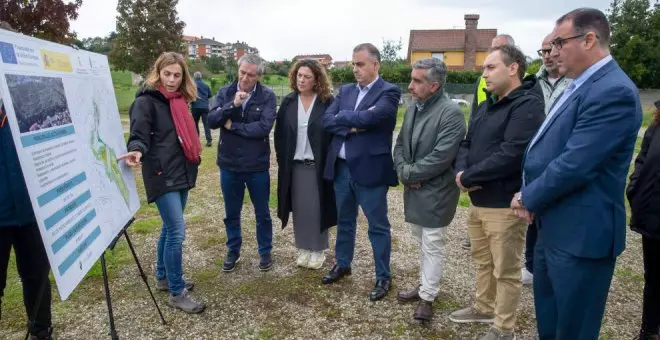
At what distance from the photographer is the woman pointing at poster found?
333 cm

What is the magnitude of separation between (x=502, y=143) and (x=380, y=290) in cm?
167

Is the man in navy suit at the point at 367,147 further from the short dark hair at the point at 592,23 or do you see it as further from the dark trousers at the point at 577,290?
the short dark hair at the point at 592,23

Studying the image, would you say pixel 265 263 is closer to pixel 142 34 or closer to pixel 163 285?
pixel 163 285

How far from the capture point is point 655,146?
2965 mm

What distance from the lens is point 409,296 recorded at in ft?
12.3

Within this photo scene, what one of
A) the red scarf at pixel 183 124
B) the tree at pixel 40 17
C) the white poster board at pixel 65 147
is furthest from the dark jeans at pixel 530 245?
the tree at pixel 40 17

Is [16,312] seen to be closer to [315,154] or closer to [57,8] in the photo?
[315,154]

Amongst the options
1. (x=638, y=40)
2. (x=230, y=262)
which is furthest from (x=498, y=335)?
(x=638, y=40)

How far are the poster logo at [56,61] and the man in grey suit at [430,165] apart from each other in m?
2.28

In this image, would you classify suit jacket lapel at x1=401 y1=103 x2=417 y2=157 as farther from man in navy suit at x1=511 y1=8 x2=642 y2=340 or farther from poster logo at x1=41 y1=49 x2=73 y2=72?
poster logo at x1=41 y1=49 x2=73 y2=72

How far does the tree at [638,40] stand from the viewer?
30672mm

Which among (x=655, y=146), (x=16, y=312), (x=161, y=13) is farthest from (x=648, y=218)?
(x=161, y=13)

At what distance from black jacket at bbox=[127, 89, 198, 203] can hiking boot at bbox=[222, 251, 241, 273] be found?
113 centimetres

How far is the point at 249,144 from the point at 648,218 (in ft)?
10.1
